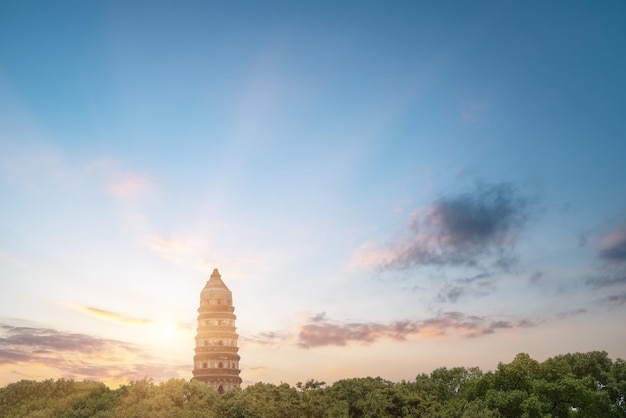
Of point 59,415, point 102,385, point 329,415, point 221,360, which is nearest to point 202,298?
point 221,360

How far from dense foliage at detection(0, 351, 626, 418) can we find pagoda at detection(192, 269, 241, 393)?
118 feet

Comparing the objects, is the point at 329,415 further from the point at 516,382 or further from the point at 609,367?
the point at 609,367

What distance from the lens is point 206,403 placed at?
58.5 metres

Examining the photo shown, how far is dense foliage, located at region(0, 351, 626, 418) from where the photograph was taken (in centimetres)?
5553

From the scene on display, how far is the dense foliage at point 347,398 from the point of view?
182 ft

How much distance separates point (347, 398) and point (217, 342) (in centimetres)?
4736

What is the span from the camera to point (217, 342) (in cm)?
10106

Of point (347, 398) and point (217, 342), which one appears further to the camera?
point (217, 342)

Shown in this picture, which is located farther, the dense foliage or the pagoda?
the pagoda

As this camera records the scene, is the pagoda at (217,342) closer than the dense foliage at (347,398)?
No

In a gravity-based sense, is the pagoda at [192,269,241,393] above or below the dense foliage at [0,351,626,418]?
above

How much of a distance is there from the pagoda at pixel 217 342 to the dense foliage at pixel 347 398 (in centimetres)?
3592

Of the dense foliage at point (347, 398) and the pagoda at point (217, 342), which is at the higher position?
the pagoda at point (217, 342)

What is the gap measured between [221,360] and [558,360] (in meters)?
52.4
